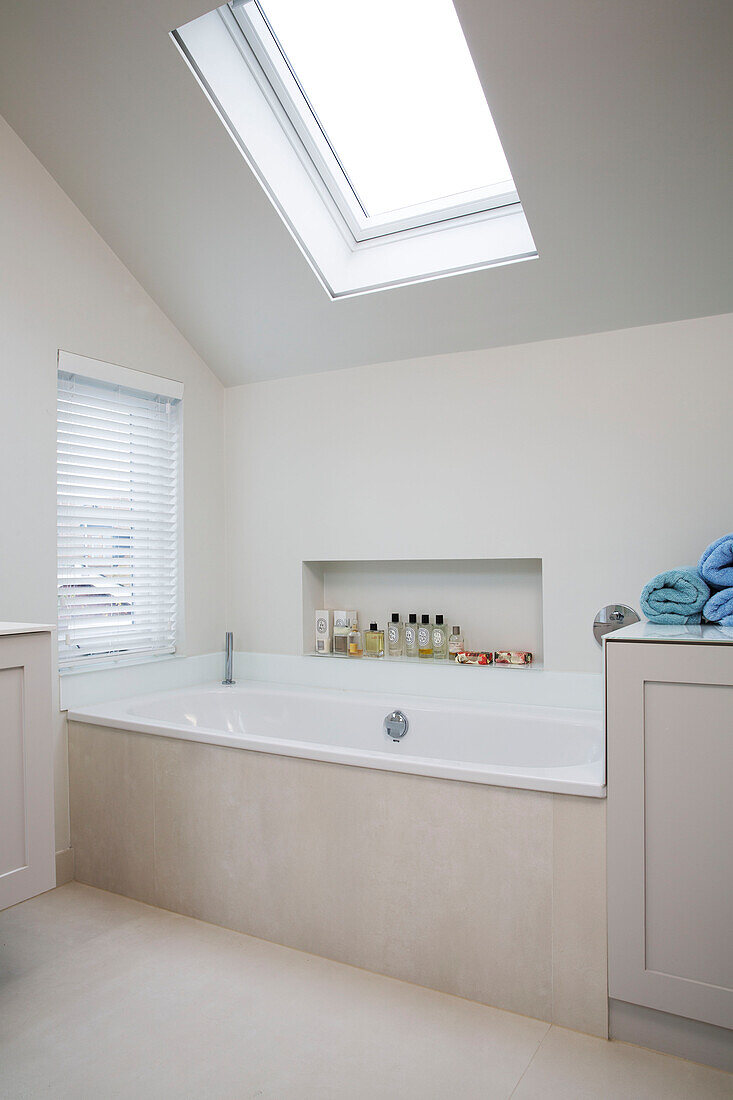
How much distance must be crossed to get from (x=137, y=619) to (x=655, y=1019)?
221 cm

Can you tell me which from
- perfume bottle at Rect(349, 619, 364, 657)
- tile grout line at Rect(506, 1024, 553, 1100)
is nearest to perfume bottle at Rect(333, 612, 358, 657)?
perfume bottle at Rect(349, 619, 364, 657)

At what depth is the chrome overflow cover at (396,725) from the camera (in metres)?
2.75

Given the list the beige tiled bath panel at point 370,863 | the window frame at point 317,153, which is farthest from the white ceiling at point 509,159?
the beige tiled bath panel at point 370,863

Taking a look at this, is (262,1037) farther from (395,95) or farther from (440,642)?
(395,95)

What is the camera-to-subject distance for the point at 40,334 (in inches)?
101

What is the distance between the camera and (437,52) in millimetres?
2219

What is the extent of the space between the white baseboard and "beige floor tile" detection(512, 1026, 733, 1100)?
1734 millimetres

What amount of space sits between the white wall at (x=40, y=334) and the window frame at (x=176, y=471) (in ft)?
0.12

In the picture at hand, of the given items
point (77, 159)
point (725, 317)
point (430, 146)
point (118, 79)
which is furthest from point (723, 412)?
point (77, 159)

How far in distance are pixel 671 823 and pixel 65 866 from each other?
6.75 feet

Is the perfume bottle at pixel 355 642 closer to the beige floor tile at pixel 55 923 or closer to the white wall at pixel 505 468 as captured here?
the white wall at pixel 505 468

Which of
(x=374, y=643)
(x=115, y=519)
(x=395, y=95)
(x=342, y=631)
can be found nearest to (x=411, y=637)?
(x=374, y=643)

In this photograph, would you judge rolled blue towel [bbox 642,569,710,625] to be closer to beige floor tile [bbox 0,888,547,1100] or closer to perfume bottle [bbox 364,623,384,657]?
beige floor tile [bbox 0,888,547,1100]

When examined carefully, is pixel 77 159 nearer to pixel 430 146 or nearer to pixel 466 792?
pixel 430 146
